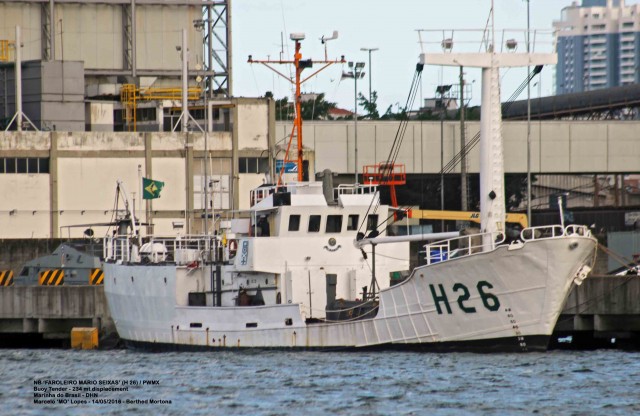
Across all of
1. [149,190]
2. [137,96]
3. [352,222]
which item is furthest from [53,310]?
[137,96]

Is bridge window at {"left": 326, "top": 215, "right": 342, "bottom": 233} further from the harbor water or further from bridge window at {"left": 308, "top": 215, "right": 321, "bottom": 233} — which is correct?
the harbor water

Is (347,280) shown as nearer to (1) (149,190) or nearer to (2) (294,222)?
(2) (294,222)

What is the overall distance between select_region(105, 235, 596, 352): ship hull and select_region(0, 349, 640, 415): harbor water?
0.48 metres

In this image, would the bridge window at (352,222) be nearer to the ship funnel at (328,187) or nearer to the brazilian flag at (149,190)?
the ship funnel at (328,187)

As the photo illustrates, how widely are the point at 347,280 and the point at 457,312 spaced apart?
496cm

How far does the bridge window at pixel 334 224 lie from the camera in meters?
40.6

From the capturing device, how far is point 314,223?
1596 inches

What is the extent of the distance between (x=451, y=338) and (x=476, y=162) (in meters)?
37.7

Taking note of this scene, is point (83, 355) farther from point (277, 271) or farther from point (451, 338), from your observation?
point (451, 338)

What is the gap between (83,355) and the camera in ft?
141

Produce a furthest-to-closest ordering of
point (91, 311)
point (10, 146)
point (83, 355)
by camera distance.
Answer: point (10, 146) < point (91, 311) < point (83, 355)

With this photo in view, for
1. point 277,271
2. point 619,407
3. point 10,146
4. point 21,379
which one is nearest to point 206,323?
point 277,271

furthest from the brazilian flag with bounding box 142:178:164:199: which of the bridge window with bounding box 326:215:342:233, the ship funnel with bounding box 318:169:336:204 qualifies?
the bridge window with bounding box 326:215:342:233

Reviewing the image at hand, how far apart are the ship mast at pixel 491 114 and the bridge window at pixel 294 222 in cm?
651
